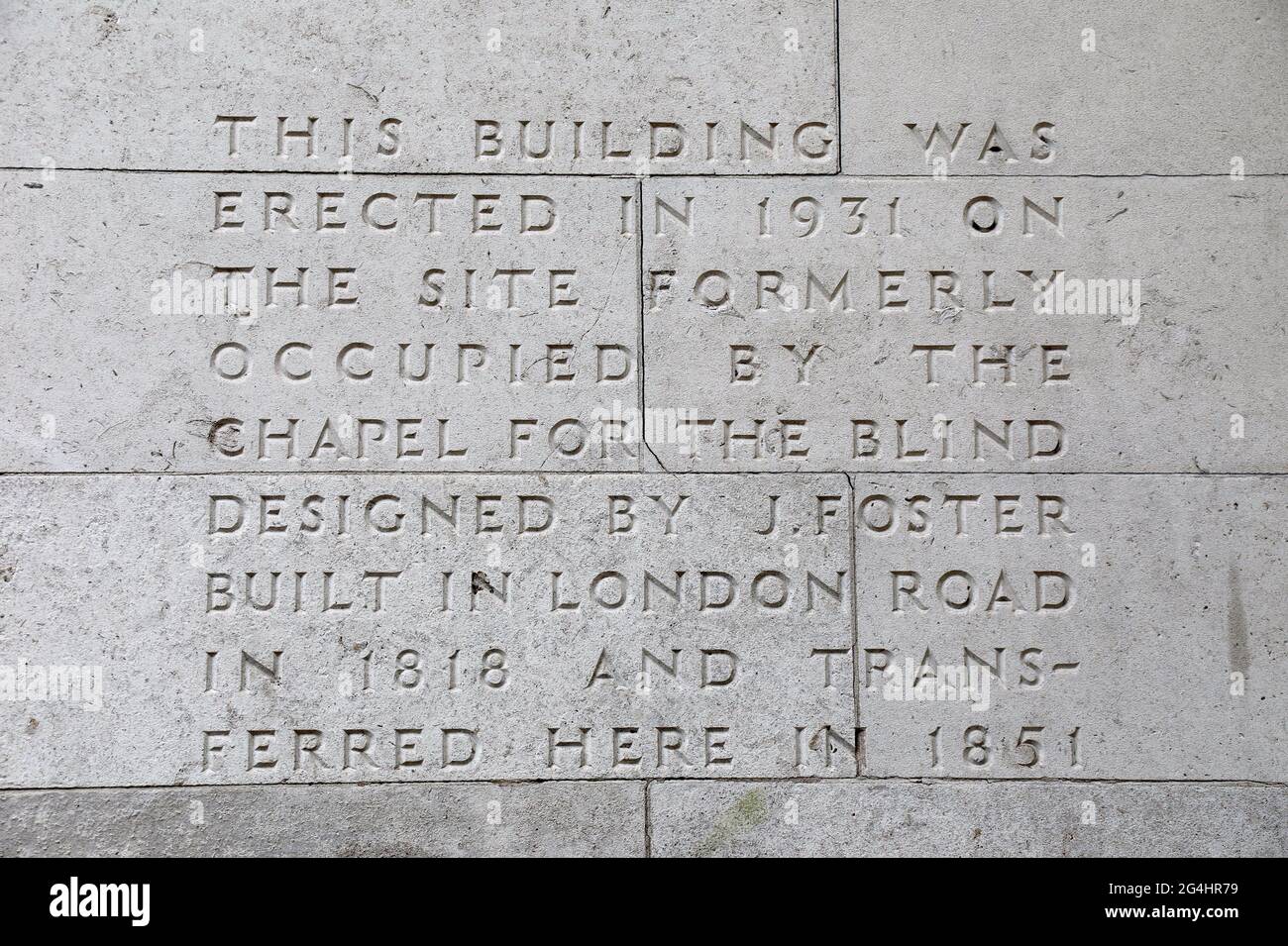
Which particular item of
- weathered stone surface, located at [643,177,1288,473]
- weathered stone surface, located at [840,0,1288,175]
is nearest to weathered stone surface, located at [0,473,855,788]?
weathered stone surface, located at [643,177,1288,473]

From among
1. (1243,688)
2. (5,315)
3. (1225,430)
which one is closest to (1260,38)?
(1225,430)

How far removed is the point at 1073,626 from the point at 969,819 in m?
0.93

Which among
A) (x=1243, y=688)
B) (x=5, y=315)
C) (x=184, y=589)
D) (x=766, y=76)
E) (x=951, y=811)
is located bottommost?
(x=951, y=811)

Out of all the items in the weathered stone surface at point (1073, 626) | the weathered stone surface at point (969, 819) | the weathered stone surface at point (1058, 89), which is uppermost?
the weathered stone surface at point (1058, 89)

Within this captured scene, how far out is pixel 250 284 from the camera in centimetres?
416

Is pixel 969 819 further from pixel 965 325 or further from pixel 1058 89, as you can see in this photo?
pixel 1058 89

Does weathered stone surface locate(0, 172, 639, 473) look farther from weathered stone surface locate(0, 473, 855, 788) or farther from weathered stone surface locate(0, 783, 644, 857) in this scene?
weathered stone surface locate(0, 783, 644, 857)

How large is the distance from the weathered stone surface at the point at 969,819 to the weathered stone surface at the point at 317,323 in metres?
Result: 1.54

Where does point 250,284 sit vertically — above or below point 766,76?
below

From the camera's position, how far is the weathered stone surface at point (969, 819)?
4.01 m

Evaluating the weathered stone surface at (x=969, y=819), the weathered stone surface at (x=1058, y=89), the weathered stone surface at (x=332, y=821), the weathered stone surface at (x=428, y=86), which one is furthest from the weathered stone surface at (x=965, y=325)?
the weathered stone surface at (x=332, y=821)

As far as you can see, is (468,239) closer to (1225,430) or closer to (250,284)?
(250,284)

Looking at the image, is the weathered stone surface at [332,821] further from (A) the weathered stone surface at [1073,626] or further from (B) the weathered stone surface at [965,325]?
(B) the weathered stone surface at [965,325]

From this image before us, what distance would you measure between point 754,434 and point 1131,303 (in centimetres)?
175
